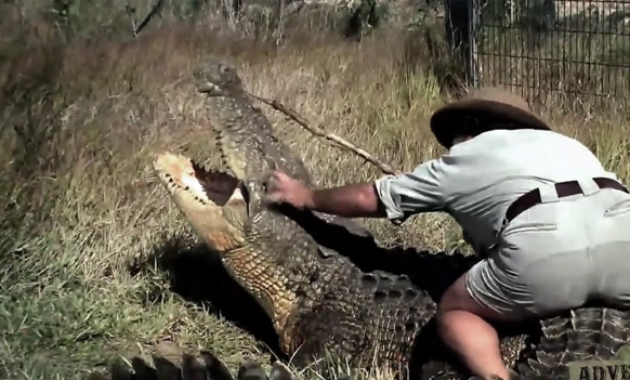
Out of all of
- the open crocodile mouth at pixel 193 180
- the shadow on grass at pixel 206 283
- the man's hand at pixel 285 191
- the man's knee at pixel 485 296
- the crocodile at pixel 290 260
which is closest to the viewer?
the man's knee at pixel 485 296

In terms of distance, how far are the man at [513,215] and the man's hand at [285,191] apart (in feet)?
1.14

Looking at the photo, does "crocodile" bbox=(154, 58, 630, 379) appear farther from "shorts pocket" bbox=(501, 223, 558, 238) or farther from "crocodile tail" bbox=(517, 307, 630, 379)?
"shorts pocket" bbox=(501, 223, 558, 238)

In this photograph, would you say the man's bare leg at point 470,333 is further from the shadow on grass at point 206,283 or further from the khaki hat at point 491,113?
the shadow on grass at point 206,283

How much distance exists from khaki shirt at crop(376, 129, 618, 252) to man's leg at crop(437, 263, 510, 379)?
8.6 inches

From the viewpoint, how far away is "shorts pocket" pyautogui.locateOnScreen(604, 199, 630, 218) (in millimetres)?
3098

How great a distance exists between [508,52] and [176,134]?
2.87 m

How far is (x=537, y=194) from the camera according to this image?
3129mm

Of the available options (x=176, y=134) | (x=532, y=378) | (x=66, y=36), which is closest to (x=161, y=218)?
(x=176, y=134)

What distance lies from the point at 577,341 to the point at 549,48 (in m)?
4.48

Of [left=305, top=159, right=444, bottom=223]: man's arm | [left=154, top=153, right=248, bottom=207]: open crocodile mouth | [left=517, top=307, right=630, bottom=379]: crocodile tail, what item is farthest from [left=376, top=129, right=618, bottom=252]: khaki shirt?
[left=154, top=153, right=248, bottom=207]: open crocodile mouth

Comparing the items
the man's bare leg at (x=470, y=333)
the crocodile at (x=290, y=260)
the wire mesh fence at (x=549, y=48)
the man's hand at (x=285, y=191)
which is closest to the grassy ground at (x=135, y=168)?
the crocodile at (x=290, y=260)

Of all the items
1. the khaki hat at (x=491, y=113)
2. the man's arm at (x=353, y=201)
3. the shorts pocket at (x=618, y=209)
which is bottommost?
the man's arm at (x=353, y=201)

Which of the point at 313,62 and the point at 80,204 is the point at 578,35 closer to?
the point at 313,62

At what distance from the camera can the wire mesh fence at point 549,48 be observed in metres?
6.80
